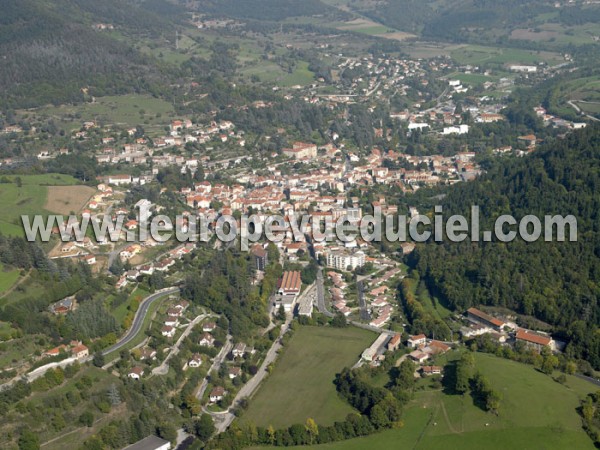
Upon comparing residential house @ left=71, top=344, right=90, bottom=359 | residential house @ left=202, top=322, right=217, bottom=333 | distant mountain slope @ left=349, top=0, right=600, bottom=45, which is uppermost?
distant mountain slope @ left=349, top=0, right=600, bottom=45

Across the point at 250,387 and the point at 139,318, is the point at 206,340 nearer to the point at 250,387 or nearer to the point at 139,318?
the point at 139,318

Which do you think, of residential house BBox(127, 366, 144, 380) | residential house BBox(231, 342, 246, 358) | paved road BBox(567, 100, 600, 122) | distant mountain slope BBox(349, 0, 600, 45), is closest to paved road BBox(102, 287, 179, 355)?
residential house BBox(127, 366, 144, 380)

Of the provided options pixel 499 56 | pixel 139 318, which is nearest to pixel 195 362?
pixel 139 318

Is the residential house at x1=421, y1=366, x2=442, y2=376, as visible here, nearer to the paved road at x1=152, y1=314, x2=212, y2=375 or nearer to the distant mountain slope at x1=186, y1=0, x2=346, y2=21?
the paved road at x1=152, y1=314, x2=212, y2=375

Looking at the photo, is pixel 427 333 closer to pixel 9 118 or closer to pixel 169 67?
pixel 9 118

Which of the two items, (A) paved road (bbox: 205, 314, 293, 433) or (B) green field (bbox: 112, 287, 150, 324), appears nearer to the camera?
(A) paved road (bbox: 205, 314, 293, 433)

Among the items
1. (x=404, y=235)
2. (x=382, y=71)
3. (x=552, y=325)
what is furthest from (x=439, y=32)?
(x=552, y=325)

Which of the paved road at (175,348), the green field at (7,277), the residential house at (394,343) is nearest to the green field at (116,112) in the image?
the green field at (7,277)
